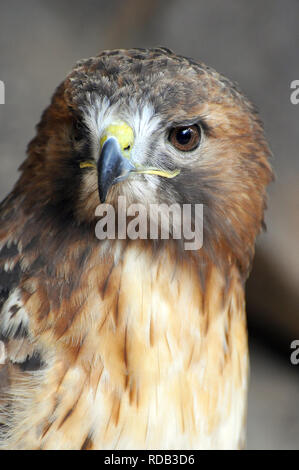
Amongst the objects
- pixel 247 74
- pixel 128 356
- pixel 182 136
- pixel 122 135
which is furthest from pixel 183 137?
pixel 247 74

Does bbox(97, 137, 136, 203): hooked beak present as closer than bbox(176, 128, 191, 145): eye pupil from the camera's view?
Yes

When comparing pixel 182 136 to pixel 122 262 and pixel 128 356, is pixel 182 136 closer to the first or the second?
pixel 122 262

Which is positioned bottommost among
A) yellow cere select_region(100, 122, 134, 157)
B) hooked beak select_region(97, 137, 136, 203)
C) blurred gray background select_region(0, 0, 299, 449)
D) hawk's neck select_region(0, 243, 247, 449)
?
hawk's neck select_region(0, 243, 247, 449)

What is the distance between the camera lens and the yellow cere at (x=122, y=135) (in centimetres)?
131

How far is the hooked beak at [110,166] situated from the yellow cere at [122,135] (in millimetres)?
12

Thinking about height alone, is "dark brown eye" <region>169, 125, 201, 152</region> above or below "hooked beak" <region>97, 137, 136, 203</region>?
above

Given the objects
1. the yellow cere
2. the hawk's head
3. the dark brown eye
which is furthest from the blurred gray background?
the yellow cere

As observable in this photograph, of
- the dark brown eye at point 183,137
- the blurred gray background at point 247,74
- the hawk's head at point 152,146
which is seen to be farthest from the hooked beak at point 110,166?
the blurred gray background at point 247,74

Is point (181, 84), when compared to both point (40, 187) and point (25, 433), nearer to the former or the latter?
point (40, 187)

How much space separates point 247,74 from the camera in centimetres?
284

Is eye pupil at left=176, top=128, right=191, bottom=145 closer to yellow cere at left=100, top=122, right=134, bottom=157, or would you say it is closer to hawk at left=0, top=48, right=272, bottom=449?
hawk at left=0, top=48, right=272, bottom=449

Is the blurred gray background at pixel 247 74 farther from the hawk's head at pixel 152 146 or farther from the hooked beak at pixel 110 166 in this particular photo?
the hooked beak at pixel 110 166

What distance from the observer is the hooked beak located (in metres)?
1.26

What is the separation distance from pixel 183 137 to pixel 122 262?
30 centimetres
